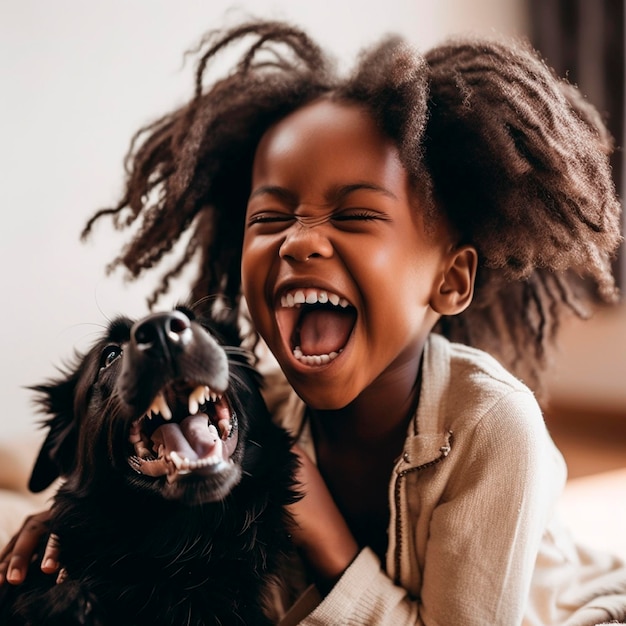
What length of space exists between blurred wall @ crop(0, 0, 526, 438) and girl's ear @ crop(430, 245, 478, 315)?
786mm

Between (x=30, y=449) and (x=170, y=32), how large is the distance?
1.14 m

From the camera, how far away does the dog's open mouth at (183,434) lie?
3.22 ft

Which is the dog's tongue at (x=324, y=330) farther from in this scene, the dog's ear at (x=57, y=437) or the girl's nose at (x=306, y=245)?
the dog's ear at (x=57, y=437)

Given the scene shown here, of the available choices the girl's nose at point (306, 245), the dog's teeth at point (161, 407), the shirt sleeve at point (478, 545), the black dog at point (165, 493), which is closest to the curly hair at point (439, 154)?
the girl's nose at point (306, 245)

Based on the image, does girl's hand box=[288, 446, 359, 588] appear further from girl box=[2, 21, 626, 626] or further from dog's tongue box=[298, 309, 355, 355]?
dog's tongue box=[298, 309, 355, 355]

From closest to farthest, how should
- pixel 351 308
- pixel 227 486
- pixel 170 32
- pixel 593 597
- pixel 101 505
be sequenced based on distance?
pixel 227 486, pixel 101 505, pixel 351 308, pixel 593 597, pixel 170 32

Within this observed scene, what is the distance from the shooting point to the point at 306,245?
1.12 metres

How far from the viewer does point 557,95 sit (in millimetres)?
1243

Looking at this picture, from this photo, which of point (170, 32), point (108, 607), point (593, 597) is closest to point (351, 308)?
point (108, 607)

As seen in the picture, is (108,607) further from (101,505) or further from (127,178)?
(127,178)

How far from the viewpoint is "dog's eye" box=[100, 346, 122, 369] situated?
1.12 metres

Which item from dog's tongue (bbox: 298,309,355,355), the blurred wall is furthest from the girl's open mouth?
the blurred wall

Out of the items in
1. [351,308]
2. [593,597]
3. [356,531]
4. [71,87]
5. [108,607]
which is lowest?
[593,597]

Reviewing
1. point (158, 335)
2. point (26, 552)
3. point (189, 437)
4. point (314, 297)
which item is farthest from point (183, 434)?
point (26, 552)
